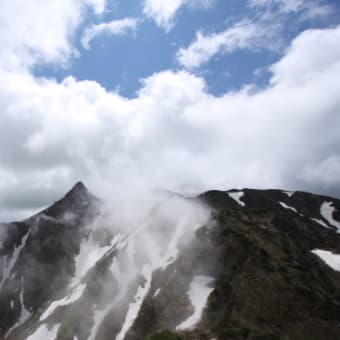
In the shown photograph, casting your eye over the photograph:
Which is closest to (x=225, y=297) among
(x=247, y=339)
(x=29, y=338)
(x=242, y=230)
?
(x=247, y=339)

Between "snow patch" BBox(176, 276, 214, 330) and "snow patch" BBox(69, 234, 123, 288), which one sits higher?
"snow patch" BBox(69, 234, 123, 288)

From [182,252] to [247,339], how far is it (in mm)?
46619

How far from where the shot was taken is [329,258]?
122 meters

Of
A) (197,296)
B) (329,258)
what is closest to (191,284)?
(197,296)

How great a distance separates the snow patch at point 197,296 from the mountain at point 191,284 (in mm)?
294

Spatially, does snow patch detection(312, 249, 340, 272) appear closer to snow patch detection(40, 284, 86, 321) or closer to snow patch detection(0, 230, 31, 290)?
snow patch detection(40, 284, 86, 321)

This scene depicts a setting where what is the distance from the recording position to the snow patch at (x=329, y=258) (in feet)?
380

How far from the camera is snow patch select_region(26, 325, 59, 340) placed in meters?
109

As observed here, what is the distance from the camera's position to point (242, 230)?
112 m

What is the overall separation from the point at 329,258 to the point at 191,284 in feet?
173

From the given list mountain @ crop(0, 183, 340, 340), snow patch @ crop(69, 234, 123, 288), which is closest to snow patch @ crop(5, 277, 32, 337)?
mountain @ crop(0, 183, 340, 340)

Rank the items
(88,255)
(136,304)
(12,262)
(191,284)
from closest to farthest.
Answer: (191,284) → (136,304) → (88,255) → (12,262)

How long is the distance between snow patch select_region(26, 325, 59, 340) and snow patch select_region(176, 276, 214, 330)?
146 ft

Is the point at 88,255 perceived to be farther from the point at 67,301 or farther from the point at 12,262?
the point at 67,301
